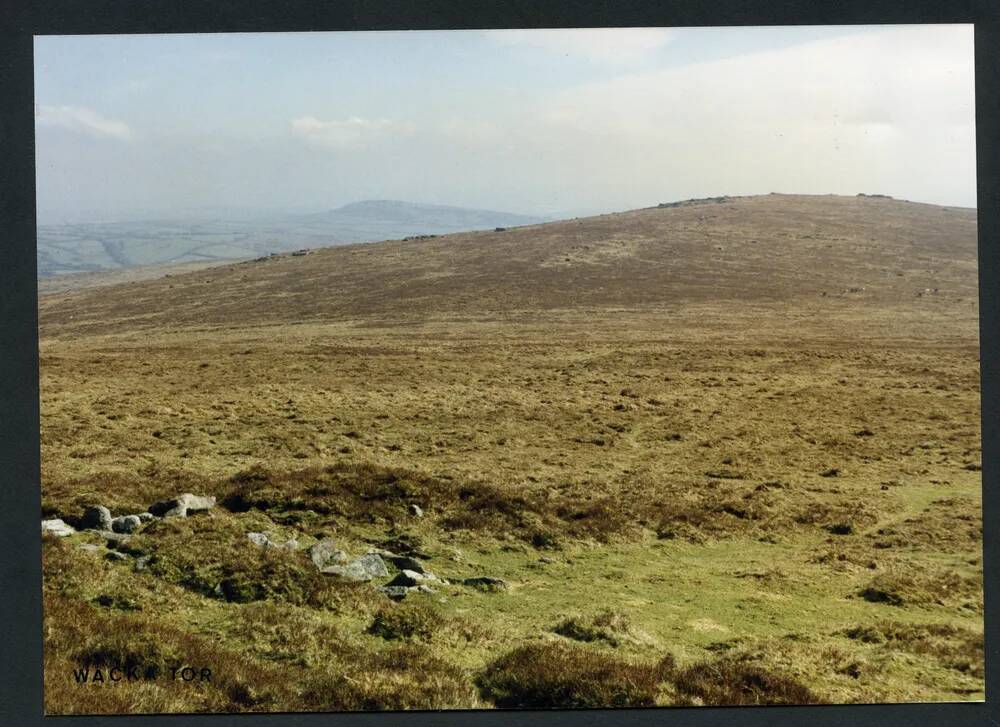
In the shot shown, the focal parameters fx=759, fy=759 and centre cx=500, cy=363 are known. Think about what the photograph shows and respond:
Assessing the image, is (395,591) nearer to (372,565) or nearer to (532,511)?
(372,565)

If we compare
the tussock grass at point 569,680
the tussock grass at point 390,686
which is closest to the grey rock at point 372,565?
the tussock grass at point 390,686

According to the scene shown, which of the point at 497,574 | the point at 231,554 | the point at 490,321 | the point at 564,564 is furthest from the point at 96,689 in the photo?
the point at 490,321

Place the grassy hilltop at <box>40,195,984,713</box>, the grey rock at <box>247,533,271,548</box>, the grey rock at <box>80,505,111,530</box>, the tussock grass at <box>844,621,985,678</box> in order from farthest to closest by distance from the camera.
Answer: the grey rock at <box>80,505,111,530</box>
the grey rock at <box>247,533,271,548</box>
the tussock grass at <box>844,621,985,678</box>
the grassy hilltop at <box>40,195,984,713</box>

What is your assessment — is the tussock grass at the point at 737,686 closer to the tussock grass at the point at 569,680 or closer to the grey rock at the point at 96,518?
the tussock grass at the point at 569,680

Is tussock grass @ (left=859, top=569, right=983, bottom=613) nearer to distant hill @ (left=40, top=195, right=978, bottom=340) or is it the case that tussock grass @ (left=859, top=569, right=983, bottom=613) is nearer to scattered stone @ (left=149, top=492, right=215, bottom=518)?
scattered stone @ (left=149, top=492, right=215, bottom=518)

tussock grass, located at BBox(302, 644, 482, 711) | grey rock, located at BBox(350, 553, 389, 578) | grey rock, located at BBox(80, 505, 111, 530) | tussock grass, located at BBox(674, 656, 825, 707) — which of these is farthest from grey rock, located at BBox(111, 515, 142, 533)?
tussock grass, located at BBox(674, 656, 825, 707)
